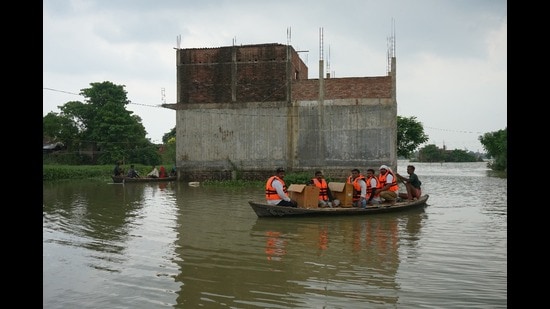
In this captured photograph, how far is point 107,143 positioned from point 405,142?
1171 inches

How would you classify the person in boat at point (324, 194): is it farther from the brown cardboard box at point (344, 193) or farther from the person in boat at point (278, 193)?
the person in boat at point (278, 193)

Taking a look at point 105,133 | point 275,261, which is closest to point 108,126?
point 105,133

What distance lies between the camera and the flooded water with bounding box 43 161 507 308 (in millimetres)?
6348

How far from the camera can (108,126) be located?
1833 inches

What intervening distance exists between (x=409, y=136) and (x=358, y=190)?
36.9 m

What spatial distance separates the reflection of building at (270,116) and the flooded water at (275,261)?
1367cm

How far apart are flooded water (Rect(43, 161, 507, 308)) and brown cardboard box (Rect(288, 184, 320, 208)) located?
515mm

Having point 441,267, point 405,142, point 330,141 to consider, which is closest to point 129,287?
point 441,267

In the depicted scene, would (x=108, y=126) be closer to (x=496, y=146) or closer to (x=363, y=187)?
(x=363, y=187)

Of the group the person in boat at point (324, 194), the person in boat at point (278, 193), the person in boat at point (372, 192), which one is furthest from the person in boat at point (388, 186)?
the person in boat at point (278, 193)
